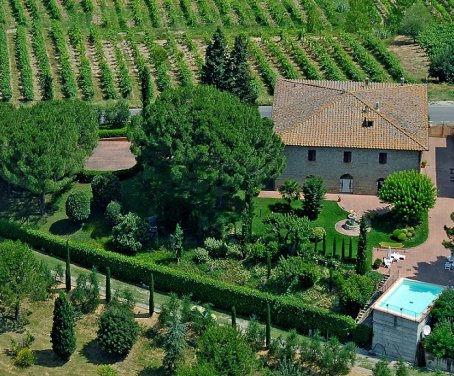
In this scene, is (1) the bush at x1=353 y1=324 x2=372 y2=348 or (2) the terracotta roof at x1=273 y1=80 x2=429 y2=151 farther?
(2) the terracotta roof at x1=273 y1=80 x2=429 y2=151

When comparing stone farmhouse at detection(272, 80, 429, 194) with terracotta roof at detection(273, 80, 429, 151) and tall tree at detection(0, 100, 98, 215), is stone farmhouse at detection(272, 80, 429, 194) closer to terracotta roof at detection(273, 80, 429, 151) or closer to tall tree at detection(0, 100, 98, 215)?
terracotta roof at detection(273, 80, 429, 151)

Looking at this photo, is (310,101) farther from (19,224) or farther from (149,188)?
(19,224)

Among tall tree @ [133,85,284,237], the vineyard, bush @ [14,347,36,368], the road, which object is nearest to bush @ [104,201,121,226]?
tall tree @ [133,85,284,237]

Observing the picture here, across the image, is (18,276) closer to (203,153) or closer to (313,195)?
(203,153)

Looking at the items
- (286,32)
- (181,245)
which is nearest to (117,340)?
(181,245)

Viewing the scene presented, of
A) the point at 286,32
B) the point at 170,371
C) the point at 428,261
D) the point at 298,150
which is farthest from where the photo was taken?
the point at 286,32
